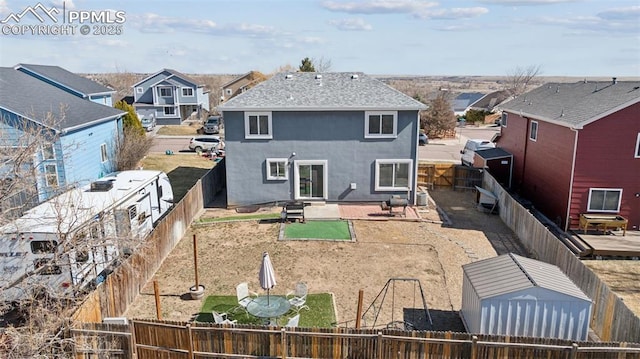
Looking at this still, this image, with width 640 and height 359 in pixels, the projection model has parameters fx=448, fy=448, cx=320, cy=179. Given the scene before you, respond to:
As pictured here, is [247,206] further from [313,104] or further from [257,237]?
[313,104]

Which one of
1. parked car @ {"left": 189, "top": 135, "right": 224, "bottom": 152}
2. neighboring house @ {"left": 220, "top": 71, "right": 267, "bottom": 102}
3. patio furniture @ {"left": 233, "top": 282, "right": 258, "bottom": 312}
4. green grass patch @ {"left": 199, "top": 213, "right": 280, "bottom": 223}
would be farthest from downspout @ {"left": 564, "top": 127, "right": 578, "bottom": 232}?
neighboring house @ {"left": 220, "top": 71, "right": 267, "bottom": 102}

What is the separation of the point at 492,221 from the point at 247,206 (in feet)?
42.1

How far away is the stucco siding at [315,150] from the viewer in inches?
931

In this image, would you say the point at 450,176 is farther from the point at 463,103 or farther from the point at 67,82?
the point at 463,103

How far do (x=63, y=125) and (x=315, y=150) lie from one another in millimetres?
13257

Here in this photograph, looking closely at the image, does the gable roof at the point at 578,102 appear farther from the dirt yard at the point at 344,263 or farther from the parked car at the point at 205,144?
the parked car at the point at 205,144

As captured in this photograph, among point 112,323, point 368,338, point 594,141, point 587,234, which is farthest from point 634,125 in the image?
point 112,323

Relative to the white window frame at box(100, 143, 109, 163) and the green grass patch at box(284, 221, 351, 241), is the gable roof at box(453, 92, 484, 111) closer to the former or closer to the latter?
the green grass patch at box(284, 221, 351, 241)

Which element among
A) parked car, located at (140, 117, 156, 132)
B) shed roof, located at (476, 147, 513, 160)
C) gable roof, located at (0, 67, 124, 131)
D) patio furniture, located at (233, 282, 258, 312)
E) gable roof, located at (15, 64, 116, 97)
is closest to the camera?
patio furniture, located at (233, 282, 258, 312)

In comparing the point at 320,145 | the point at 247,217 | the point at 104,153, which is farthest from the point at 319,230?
the point at 104,153

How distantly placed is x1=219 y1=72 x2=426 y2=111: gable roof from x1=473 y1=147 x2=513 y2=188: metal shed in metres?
8.20

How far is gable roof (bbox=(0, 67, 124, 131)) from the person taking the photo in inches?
910

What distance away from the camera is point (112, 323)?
35.2ft

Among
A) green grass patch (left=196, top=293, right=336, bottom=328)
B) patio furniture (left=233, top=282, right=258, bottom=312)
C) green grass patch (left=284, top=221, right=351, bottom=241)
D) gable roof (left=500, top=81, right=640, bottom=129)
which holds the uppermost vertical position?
gable roof (left=500, top=81, right=640, bottom=129)
